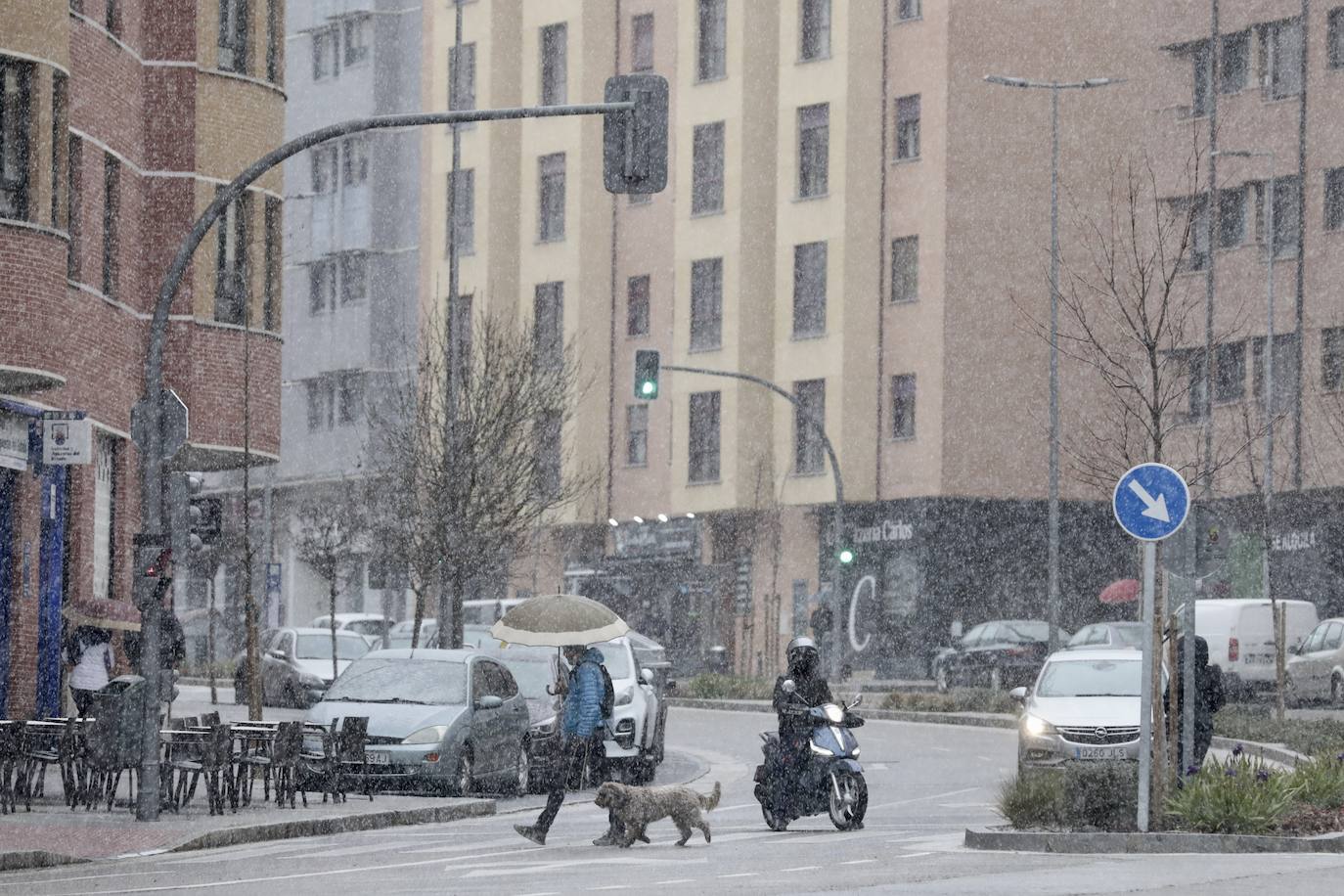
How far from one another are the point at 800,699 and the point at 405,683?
21.4 ft

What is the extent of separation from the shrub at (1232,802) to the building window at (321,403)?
62.8 m

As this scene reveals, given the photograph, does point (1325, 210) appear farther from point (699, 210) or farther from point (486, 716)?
point (486, 716)

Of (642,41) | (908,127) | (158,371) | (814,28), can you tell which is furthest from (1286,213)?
(158,371)

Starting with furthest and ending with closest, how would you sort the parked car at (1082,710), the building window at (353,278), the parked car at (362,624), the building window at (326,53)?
the building window at (326,53), the building window at (353,278), the parked car at (362,624), the parked car at (1082,710)

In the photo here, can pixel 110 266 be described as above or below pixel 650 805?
above

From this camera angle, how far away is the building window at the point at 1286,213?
2375 inches

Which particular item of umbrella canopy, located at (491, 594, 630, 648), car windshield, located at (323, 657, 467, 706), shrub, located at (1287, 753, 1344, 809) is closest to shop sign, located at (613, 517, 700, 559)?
car windshield, located at (323, 657, 467, 706)

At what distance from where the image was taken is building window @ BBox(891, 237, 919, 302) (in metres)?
65.9

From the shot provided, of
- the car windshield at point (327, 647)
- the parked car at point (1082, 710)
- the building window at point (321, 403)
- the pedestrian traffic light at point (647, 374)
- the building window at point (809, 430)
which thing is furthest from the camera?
the building window at point (321, 403)

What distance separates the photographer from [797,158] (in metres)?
69.2

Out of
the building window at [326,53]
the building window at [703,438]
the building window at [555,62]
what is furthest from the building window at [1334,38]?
the building window at [326,53]

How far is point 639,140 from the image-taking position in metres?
22.2

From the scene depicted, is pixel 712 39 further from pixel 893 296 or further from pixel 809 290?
pixel 893 296

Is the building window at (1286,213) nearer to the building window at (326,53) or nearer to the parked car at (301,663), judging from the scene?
the parked car at (301,663)
